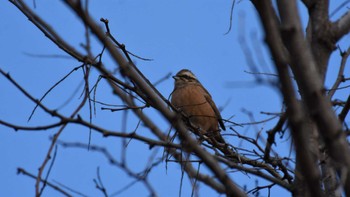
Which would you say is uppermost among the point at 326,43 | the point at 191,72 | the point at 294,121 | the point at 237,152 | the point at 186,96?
the point at 191,72

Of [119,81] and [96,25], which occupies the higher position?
[119,81]

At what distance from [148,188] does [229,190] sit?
527mm

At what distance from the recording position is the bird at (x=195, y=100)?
909 centimetres

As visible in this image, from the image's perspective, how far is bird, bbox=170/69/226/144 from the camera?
909 cm

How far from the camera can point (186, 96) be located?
9.34 meters

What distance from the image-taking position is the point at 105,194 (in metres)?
3.79

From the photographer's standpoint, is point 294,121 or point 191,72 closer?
point 294,121

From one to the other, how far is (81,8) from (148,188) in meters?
1.35

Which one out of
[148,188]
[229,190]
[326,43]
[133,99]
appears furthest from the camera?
[133,99]

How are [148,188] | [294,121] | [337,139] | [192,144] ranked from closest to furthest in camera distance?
[294,121] → [337,139] → [192,144] → [148,188]

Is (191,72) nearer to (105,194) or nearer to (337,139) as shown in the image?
(105,194)

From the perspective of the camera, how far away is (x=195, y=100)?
368 inches

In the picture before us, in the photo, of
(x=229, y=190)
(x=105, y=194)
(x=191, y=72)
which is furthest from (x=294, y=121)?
(x=191, y=72)

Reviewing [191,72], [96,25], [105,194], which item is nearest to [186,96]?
[191,72]
